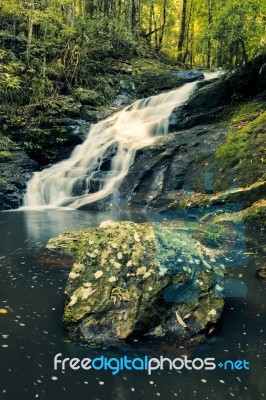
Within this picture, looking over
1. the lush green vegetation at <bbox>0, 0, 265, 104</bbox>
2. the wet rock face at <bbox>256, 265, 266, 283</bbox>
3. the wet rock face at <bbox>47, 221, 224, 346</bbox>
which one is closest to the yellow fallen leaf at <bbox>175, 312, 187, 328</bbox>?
the wet rock face at <bbox>47, 221, 224, 346</bbox>

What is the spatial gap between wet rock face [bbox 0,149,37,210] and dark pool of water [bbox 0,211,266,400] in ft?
21.6

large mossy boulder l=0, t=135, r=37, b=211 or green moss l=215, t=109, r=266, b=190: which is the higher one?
green moss l=215, t=109, r=266, b=190

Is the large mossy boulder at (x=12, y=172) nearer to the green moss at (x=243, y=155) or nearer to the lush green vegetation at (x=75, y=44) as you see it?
the lush green vegetation at (x=75, y=44)

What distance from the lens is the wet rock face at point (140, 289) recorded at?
407 centimetres

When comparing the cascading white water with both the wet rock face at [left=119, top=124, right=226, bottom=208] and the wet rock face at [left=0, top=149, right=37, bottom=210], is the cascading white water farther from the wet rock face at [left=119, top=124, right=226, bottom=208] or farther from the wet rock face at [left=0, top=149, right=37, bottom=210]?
the wet rock face at [left=119, top=124, right=226, bottom=208]

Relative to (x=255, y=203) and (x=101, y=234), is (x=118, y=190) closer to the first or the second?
(x=255, y=203)

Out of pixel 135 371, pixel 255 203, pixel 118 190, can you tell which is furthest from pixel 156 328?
pixel 118 190

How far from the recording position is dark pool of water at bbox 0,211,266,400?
10.9 feet

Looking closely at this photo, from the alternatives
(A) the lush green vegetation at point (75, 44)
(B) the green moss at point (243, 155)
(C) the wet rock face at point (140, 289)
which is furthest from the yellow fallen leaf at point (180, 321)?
(A) the lush green vegetation at point (75, 44)

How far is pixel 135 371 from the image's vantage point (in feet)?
11.8

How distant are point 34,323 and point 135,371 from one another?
55.4 inches

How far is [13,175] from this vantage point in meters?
13.1

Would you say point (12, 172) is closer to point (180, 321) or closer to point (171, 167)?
point (171, 167)

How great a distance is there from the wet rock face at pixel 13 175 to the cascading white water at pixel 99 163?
0.32m
